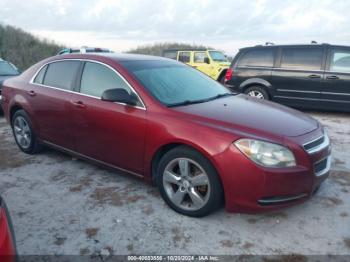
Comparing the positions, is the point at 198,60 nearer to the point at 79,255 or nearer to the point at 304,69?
the point at 304,69

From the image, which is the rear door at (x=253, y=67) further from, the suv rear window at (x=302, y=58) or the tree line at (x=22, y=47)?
the tree line at (x=22, y=47)

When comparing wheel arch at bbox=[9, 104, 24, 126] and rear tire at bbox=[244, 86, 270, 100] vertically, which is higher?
rear tire at bbox=[244, 86, 270, 100]

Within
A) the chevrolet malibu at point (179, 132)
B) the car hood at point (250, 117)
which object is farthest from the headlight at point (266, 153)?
the car hood at point (250, 117)

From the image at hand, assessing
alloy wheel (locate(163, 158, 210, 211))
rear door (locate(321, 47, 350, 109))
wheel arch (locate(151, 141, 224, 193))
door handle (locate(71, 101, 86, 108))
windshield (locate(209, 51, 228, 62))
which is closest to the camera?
wheel arch (locate(151, 141, 224, 193))

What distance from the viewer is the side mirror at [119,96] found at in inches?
147

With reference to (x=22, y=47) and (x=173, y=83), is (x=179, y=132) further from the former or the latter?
(x=22, y=47)

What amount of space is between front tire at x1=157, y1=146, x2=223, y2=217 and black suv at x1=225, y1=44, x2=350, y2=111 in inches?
Answer: 233

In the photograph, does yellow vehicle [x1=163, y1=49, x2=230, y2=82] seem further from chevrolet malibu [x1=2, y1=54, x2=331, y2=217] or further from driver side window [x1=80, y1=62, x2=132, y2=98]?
driver side window [x1=80, y1=62, x2=132, y2=98]

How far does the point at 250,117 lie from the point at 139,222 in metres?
1.49

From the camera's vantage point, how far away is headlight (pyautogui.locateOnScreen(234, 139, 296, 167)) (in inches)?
122

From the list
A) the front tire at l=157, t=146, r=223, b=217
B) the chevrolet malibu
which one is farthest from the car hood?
the front tire at l=157, t=146, r=223, b=217

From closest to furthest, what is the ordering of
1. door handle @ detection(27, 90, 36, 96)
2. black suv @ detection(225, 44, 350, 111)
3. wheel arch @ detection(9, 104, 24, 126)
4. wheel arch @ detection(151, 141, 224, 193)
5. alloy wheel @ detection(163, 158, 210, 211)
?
wheel arch @ detection(151, 141, 224, 193) < alloy wheel @ detection(163, 158, 210, 211) < door handle @ detection(27, 90, 36, 96) < wheel arch @ detection(9, 104, 24, 126) < black suv @ detection(225, 44, 350, 111)

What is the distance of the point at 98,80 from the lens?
428 cm

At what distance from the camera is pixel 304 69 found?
851 centimetres
